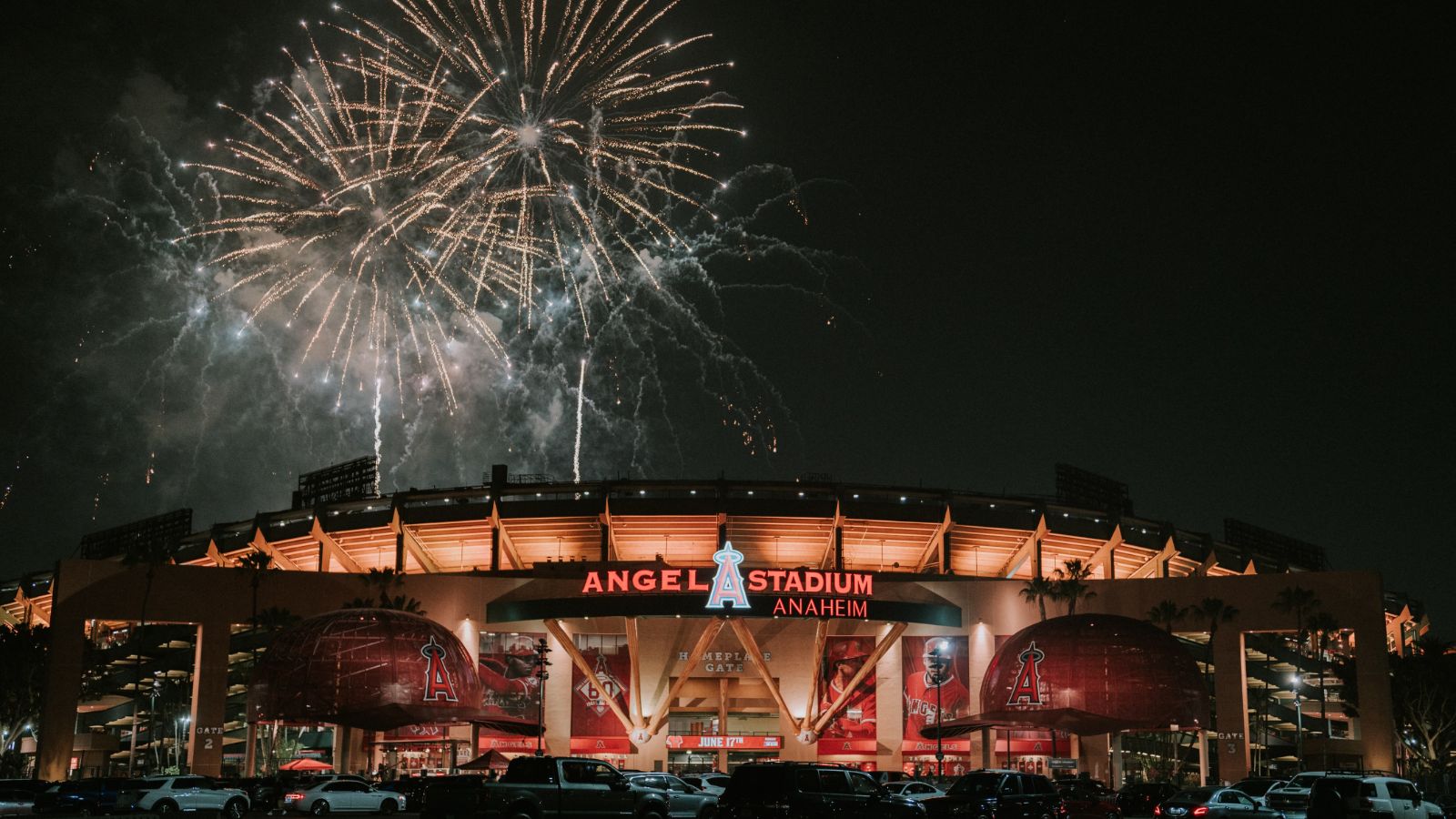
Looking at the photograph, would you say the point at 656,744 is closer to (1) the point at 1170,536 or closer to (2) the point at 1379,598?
(1) the point at 1170,536

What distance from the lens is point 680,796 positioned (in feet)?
131

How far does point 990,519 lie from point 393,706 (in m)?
43.3

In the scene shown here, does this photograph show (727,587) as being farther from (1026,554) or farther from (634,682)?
(1026,554)

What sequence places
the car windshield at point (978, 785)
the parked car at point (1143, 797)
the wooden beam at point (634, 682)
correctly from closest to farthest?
1. the car windshield at point (978, 785)
2. the parked car at point (1143, 797)
3. the wooden beam at point (634, 682)

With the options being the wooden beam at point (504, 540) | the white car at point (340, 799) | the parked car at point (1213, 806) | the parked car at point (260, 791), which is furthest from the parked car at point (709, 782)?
the wooden beam at point (504, 540)

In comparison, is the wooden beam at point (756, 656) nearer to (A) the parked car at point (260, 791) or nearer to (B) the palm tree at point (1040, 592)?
(B) the palm tree at point (1040, 592)

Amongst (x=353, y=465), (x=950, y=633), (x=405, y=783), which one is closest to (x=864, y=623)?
(x=950, y=633)

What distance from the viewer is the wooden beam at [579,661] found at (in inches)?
3034

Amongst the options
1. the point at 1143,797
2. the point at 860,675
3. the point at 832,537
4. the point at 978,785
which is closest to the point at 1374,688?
the point at 860,675

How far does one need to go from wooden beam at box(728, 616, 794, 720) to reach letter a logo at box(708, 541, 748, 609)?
134 cm

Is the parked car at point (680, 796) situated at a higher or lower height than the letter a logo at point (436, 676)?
lower

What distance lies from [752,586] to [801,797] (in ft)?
148

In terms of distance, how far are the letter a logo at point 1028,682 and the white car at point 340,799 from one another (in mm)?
35316

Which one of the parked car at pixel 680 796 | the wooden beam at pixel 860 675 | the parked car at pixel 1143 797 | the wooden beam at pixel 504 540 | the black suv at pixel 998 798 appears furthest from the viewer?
the wooden beam at pixel 504 540
